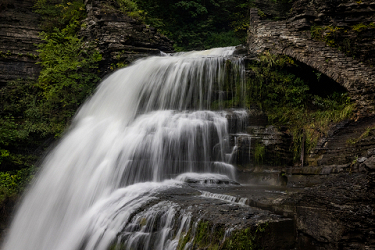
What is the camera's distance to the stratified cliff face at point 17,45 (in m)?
12.6

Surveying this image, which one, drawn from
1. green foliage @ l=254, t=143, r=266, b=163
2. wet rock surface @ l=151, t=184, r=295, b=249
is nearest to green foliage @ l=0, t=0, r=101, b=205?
wet rock surface @ l=151, t=184, r=295, b=249

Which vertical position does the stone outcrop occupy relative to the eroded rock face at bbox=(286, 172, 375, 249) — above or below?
above

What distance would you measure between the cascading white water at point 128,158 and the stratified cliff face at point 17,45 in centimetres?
390

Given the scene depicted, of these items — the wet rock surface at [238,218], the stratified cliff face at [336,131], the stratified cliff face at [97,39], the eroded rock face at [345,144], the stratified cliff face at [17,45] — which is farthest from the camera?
the stratified cliff face at [97,39]

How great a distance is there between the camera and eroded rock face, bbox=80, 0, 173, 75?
12.9m

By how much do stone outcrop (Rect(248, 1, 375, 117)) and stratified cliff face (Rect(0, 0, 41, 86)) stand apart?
989 centimetres

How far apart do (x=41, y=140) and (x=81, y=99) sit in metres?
2.31

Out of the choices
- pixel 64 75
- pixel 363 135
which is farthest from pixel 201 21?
pixel 363 135

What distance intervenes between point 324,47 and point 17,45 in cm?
1285

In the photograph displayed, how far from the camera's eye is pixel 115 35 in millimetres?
12969

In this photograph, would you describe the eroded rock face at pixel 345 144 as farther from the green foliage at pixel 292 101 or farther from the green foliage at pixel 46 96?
the green foliage at pixel 46 96

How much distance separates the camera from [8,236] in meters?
8.12

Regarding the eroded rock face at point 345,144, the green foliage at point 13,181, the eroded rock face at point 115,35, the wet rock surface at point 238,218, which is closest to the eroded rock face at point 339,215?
the wet rock surface at point 238,218

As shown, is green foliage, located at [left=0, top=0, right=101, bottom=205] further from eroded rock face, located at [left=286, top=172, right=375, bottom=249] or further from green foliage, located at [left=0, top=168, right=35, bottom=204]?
eroded rock face, located at [left=286, top=172, right=375, bottom=249]
